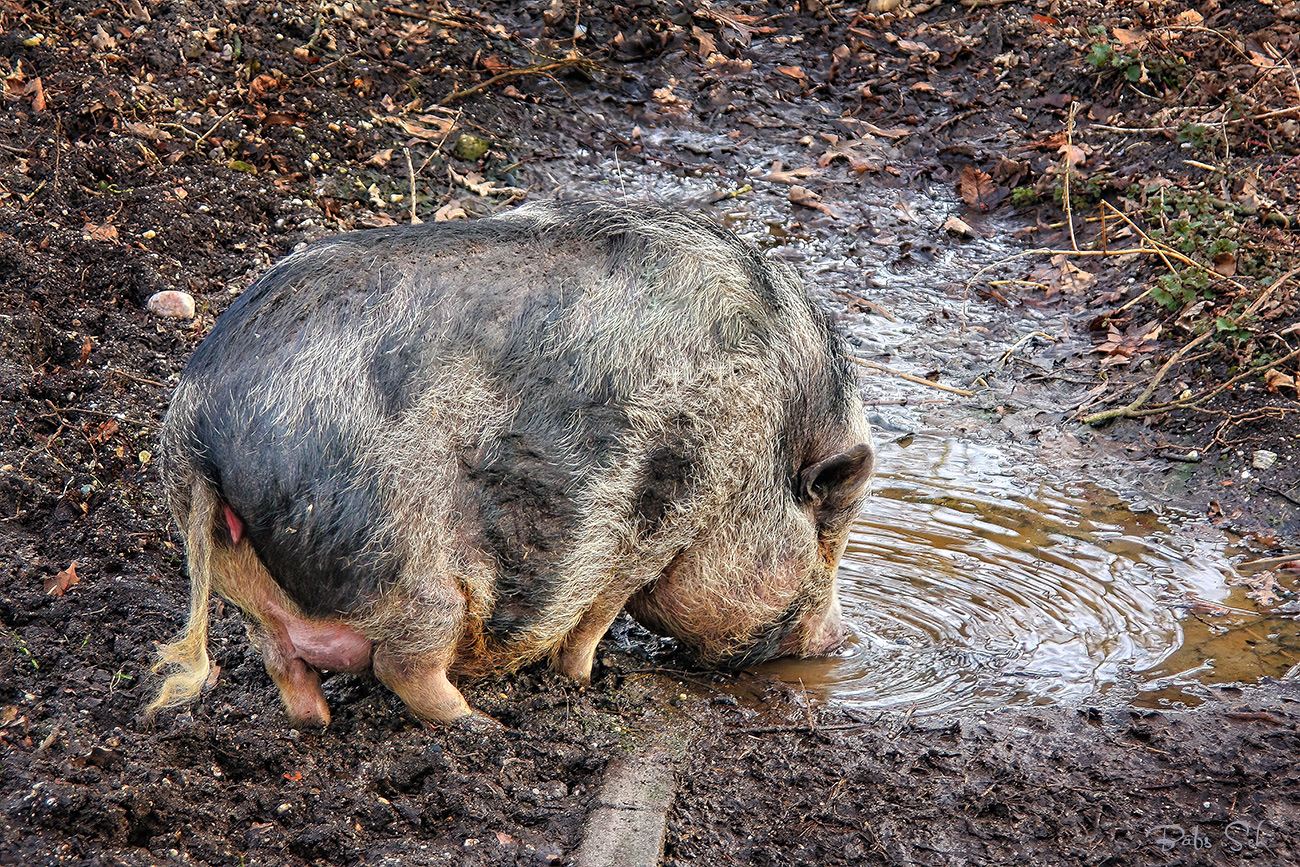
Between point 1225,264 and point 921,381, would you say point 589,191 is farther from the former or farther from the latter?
point 1225,264

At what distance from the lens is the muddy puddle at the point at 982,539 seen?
425 cm

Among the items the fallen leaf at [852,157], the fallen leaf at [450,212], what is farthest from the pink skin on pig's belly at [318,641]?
the fallen leaf at [852,157]

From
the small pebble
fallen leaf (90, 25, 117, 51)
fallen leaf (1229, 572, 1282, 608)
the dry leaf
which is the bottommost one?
fallen leaf (1229, 572, 1282, 608)

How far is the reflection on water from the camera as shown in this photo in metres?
4.20

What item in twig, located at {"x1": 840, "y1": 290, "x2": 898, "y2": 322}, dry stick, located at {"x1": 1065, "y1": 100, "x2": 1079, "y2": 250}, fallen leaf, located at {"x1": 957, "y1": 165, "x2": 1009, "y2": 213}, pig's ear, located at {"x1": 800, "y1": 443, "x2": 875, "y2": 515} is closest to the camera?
pig's ear, located at {"x1": 800, "y1": 443, "x2": 875, "y2": 515}

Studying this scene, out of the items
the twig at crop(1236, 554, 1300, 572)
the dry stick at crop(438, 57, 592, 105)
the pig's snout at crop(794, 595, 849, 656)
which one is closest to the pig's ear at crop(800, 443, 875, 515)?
the pig's snout at crop(794, 595, 849, 656)

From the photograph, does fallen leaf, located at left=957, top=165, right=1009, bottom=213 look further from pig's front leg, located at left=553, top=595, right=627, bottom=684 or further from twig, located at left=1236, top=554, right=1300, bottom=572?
pig's front leg, located at left=553, top=595, right=627, bottom=684

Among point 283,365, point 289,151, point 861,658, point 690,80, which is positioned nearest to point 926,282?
point 690,80

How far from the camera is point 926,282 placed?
731 cm

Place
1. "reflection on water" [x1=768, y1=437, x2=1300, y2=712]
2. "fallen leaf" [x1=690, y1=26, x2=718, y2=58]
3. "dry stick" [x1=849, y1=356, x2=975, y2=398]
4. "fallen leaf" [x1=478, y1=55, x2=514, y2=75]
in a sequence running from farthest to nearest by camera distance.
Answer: "fallen leaf" [x1=690, y1=26, x2=718, y2=58]
"fallen leaf" [x1=478, y1=55, x2=514, y2=75]
"dry stick" [x1=849, y1=356, x2=975, y2=398]
"reflection on water" [x1=768, y1=437, x2=1300, y2=712]

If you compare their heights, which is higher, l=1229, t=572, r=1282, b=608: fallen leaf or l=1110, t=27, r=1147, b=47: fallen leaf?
l=1110, t=27, r=1147, b=47: fallen leaf

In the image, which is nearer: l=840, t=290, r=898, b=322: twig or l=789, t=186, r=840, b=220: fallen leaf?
l=840, t=290, r=898, b=322: twig

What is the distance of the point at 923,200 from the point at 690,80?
7.40ft

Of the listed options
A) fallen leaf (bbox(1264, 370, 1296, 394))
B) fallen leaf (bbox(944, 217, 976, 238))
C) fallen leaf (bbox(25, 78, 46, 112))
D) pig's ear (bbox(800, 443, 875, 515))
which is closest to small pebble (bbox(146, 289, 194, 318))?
fallen leaf (bbox(25, 78, 46, 112))
